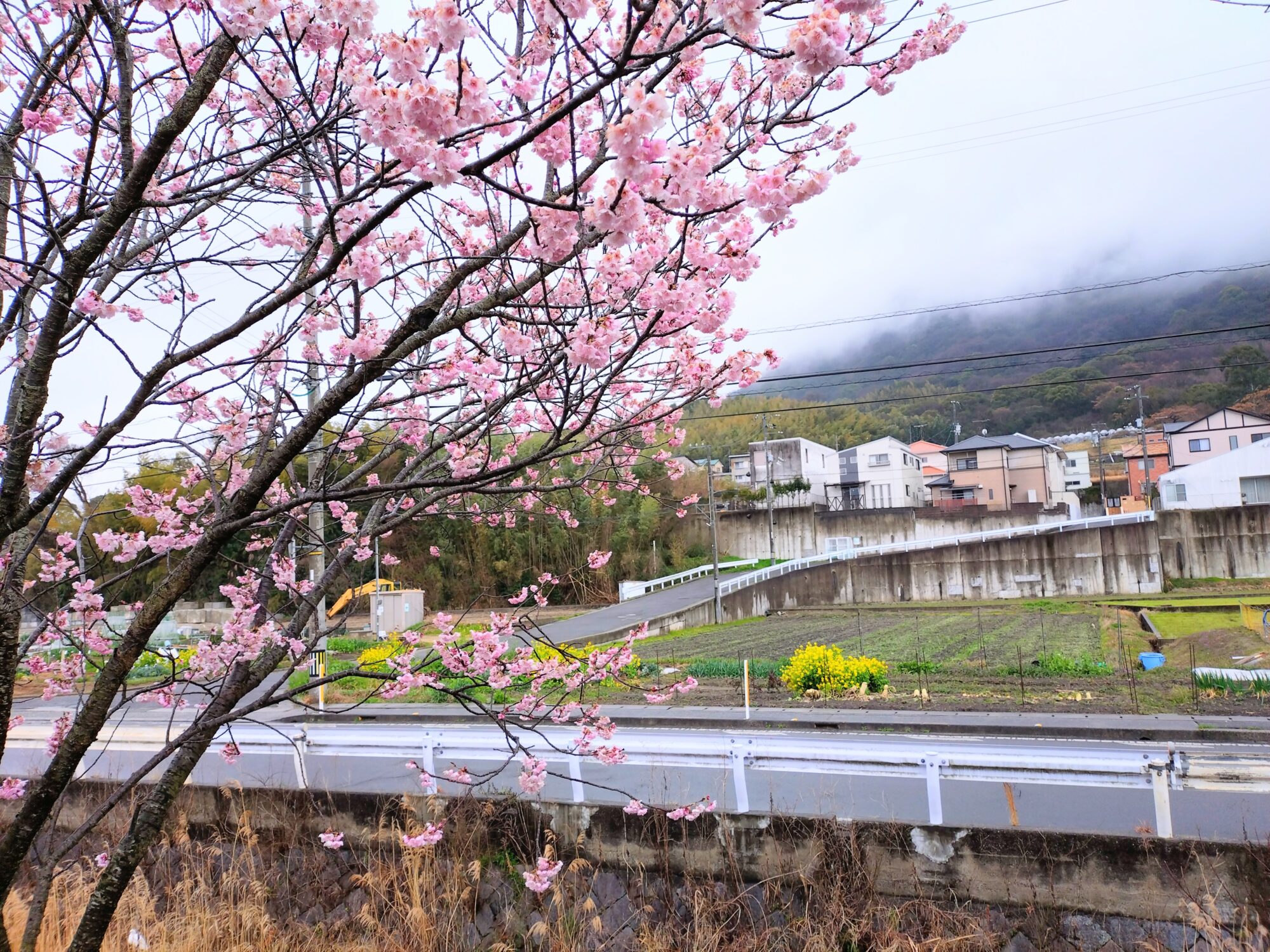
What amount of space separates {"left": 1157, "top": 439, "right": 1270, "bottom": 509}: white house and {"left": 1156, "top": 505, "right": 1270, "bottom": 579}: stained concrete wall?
631cm

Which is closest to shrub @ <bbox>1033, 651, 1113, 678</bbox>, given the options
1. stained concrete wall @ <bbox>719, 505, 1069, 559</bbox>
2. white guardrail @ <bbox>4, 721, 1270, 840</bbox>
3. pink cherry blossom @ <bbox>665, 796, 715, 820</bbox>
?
white guardrail @ <bbox>4, 721, 1270, 840</bbox>

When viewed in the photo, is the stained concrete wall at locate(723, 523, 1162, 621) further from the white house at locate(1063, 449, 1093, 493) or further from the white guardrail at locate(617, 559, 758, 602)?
the white house at locate(1063, 449, 1093, 493)

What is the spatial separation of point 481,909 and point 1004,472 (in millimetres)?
49506

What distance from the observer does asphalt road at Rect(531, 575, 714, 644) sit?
2042 cm

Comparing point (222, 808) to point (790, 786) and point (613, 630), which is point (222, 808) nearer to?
point (790, 786)

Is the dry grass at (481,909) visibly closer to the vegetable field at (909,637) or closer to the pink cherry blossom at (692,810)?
the pink cherry blossom at (692,810)

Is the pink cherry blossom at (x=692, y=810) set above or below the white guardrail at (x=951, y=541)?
above

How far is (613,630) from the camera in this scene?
20516mm

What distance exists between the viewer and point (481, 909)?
487 centimetres

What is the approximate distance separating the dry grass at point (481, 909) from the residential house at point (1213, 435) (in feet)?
156

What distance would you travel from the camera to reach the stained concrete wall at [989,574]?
94.2ft

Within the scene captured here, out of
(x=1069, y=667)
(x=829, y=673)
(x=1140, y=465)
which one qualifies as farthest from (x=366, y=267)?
(x=1140, y=465)

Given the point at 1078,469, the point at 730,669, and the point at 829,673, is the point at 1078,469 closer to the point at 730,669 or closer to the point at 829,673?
the point at 730,669

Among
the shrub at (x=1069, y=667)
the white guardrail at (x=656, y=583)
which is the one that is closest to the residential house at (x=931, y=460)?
the white guardrail at (x=656, y=583)
